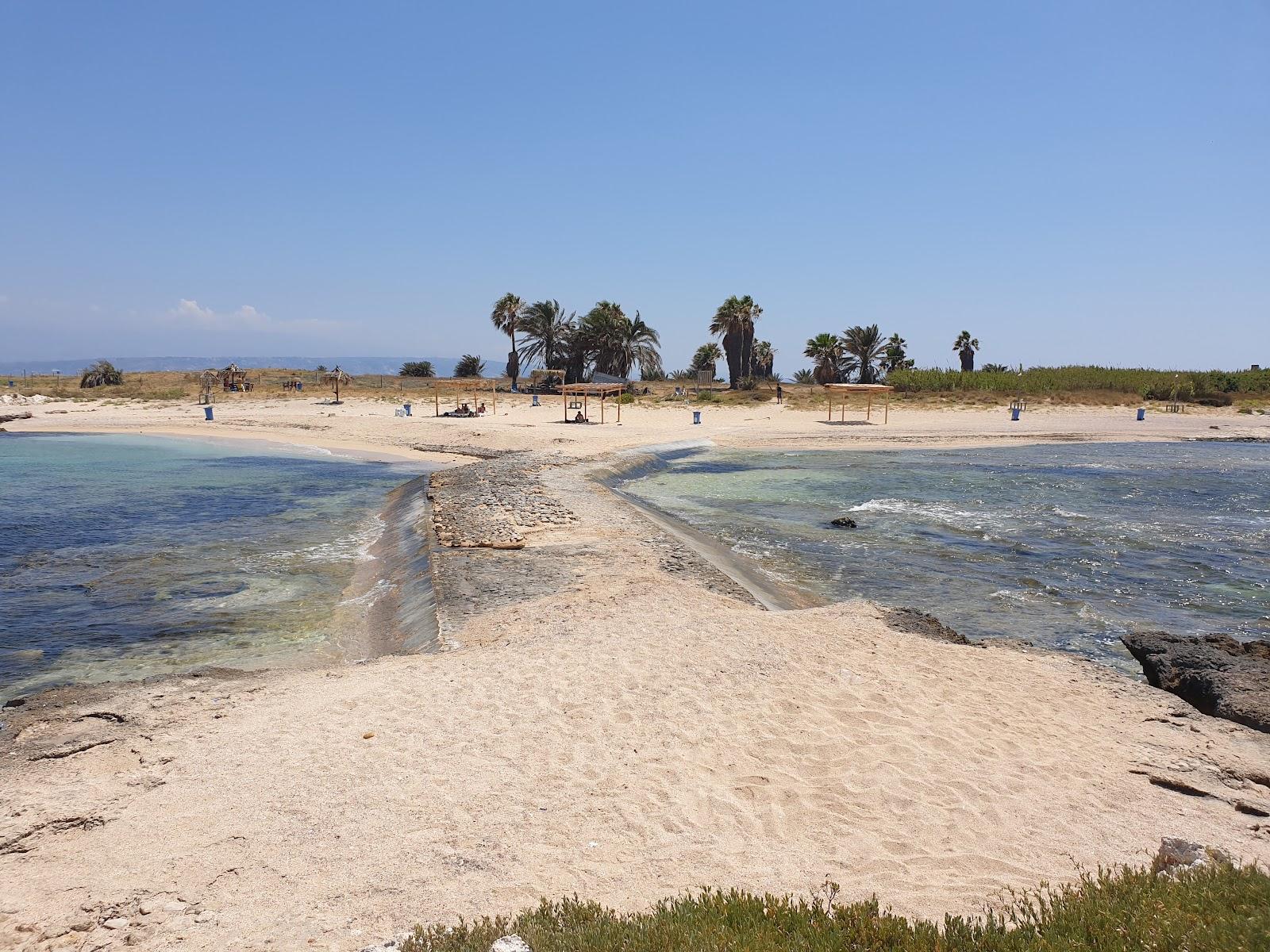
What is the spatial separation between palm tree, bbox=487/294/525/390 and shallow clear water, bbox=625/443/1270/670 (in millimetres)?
33754

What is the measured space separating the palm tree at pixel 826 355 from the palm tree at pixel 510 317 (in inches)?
935

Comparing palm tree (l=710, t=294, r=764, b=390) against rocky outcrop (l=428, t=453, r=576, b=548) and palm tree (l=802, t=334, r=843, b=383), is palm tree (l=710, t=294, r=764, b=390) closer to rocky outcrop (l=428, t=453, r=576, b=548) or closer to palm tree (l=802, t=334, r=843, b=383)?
palm tree (l=802, t=334, r=843, b=383)

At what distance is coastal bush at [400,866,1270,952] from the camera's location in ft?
11.6

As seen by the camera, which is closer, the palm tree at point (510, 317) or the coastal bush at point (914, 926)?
the coastal bush at point (914, 926)

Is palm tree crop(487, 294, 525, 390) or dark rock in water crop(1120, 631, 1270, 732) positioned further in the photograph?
palm tree crop(487, 294, 525, 390)

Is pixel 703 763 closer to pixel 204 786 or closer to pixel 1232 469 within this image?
pixel 204 786

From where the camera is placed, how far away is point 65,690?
795 cm

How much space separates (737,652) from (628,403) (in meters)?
41.1

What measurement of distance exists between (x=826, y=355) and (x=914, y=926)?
62.8 m

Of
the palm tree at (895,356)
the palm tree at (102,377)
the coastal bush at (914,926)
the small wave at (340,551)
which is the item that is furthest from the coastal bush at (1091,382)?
the palm tree at (102,377)

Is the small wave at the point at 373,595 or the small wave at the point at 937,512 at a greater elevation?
the small wave at the point at 937,512

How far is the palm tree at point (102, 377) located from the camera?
182 ft

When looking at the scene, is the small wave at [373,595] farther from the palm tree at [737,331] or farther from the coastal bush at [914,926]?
the palm tree at [737,331]

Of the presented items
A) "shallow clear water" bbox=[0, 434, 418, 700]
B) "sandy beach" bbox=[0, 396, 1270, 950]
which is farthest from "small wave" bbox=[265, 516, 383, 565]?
"sandy beach" bbox=[0, 396, 1270, 950]
